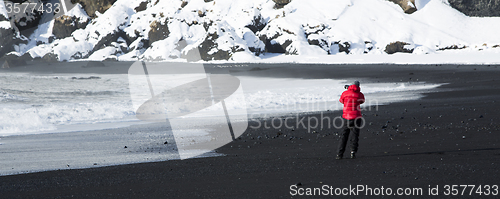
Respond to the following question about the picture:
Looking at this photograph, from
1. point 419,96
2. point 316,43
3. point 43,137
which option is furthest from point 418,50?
point 43,137

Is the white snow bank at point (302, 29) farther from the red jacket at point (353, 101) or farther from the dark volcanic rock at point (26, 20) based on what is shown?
the red jacket at point (353, 101)

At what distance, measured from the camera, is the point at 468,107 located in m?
11.3

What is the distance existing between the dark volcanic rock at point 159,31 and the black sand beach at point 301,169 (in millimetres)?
59240

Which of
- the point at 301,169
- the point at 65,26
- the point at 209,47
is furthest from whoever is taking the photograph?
the point at 65,26

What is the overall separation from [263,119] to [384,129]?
3.44 meters

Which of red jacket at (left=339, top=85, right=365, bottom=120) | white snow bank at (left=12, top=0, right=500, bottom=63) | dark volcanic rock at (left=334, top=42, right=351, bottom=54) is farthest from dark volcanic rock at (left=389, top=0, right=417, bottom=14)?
red jacket at (left=339, top=85, right=365, bottom=120)

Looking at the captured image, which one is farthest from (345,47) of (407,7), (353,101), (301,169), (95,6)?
(95,6)

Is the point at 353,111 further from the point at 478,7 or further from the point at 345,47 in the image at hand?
the point at 478,7

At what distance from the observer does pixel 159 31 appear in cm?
6612

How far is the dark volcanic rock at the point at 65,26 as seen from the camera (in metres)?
79.0

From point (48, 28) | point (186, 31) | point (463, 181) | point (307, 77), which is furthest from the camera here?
point (48, 28)

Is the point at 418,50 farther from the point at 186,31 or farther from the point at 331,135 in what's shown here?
the point at 331,135

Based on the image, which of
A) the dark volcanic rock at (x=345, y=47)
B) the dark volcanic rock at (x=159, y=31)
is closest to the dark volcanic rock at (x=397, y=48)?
the dark volcanic rock at (x=345, y=47)

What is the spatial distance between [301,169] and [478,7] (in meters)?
52.5
